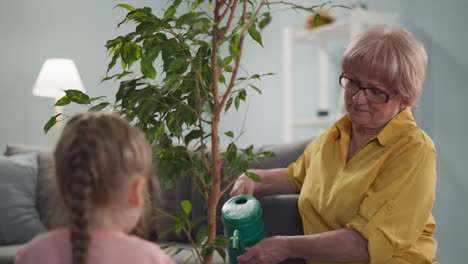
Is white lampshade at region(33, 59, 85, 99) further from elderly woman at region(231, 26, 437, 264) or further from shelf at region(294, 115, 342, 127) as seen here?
elderly woman at region(231, 26, 437, 264)

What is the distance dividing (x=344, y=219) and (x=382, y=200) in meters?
0.13

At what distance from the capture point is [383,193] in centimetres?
135

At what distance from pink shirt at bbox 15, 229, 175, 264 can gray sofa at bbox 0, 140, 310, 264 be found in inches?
1.8

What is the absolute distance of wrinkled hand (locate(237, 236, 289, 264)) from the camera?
135cm

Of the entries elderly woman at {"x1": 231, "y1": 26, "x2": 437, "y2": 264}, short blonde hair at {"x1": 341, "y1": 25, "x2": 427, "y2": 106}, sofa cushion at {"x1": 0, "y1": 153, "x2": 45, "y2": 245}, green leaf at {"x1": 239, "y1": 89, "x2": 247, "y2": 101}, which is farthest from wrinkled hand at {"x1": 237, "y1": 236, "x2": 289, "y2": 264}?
sofa cushion at {"x1": 0, "y1": 153, "x2": 45, "y2": 245}

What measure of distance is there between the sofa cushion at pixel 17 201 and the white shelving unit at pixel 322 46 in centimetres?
167

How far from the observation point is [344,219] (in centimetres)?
143

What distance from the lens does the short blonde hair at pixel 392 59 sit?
4.64 ft

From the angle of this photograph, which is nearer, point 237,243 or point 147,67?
point 147,67

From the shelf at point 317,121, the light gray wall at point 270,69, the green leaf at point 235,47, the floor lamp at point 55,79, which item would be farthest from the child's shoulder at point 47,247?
the floor lamp at point 55,79

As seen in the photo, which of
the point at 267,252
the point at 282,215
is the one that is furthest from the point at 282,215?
the point at 267,252

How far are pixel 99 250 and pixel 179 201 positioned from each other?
5.88 ft

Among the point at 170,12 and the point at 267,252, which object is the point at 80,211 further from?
the point at 267,252

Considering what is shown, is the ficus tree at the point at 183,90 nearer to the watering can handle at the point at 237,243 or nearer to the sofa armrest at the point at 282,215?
the watering can handle at the point at 237,243
